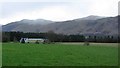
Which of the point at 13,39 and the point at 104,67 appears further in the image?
the point at 13,39

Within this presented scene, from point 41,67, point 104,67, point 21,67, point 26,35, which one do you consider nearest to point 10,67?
point 21,67

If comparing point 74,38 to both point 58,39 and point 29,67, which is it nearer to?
point 58,39

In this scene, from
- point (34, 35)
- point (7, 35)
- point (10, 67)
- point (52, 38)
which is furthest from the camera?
point (34, 35)

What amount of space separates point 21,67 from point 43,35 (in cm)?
12317

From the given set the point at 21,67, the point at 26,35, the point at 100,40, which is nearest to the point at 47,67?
the point at 21,67

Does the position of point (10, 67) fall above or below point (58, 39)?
above

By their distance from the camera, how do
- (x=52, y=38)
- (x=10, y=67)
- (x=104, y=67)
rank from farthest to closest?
(x=52, y=38)
(x=104, y=67)
(x=10, y=67)

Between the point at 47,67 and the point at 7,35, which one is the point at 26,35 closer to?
the point at 7,35

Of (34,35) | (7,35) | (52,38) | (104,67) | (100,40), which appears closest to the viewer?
(104,67)

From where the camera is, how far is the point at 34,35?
463ft

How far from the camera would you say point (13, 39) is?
12544 cm

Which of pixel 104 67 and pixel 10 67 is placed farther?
pixel 104 67

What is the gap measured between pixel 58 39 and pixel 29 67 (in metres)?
109

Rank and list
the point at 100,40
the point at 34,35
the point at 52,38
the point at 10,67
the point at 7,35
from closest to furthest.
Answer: the point at 10,67 → the point at 100,40 → the point at 7,35 → the point at 52,38 → the point at 34,35
